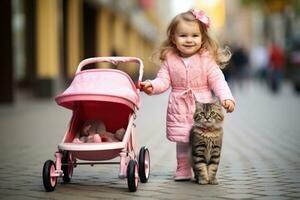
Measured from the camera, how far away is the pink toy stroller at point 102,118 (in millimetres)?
5793

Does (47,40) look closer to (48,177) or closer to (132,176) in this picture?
(48,177)

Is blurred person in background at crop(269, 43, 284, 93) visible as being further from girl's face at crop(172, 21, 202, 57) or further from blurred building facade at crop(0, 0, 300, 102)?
girl's face at crop(172, 21, 202, 57)

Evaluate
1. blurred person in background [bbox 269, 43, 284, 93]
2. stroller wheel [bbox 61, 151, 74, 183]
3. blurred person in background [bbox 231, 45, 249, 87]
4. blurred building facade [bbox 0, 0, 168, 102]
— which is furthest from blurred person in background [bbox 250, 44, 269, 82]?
stroller wheel [bbox 61, 151, 74, 183]

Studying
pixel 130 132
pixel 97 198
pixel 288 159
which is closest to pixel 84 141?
pixel 130 132

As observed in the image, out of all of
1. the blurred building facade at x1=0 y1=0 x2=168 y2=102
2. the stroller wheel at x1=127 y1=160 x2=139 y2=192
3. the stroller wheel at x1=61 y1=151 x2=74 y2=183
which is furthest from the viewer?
the blurred building facade at x1=0 y1=0 x2=168 y2=102

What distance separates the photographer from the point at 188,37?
626 cm

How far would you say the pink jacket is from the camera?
6250mm

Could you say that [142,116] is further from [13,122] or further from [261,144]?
[261,144]

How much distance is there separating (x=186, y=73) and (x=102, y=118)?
32.0 inches

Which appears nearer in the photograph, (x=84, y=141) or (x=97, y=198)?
(x=97, y=198)

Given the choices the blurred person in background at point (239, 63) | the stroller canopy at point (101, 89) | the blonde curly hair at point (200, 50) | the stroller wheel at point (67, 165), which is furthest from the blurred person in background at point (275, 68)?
the stroller canopy at point (101, 89)

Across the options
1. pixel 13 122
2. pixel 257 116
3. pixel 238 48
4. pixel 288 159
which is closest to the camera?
Result: pixel 288 159

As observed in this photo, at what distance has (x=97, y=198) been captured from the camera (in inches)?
216

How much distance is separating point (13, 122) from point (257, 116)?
15.3 feet
